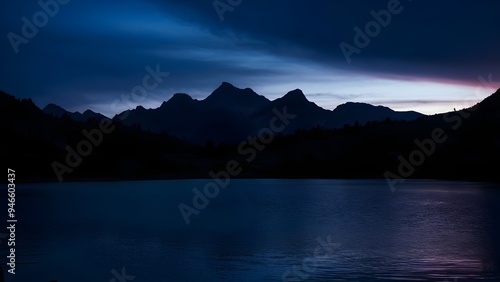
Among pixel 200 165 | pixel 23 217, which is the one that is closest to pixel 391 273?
pixel 23 217

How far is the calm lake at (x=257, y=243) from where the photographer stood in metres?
22.8

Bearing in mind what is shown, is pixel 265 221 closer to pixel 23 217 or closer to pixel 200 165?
pixel 23 217

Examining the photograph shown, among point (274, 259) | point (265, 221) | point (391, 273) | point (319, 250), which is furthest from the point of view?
point (265, 221)

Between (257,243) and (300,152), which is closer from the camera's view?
(257,243)

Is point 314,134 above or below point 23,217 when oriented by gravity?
above

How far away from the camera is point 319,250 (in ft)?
92.2

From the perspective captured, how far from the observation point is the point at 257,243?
30.6 m

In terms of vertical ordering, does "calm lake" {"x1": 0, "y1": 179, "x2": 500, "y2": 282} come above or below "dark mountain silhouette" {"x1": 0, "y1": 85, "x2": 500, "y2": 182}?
below

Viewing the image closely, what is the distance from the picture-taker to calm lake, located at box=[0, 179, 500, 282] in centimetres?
2284

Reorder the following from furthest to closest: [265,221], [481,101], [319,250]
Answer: [481,101]
[265,221]
[319,250]

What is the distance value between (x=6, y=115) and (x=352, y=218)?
119m

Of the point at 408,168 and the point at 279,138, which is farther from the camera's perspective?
the point at 279,138

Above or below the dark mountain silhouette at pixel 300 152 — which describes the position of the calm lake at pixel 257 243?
below

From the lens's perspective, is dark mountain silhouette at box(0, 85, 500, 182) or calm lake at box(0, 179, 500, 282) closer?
calm lake at box(0, 179, 500, 282)
